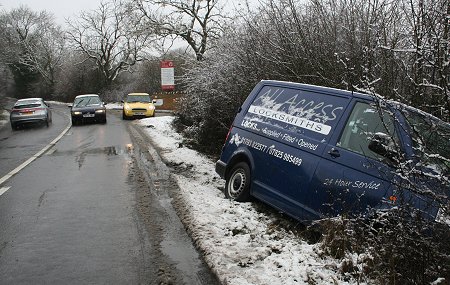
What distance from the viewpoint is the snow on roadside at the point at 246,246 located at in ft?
12.7

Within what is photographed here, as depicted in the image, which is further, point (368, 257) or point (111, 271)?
point (111, 271)

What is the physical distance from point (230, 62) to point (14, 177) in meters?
5.95

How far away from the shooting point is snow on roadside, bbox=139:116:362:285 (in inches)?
152

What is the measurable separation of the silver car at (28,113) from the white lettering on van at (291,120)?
18.1 m

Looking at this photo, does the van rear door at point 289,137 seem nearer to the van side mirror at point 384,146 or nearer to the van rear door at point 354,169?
the van rear door at point 354,169

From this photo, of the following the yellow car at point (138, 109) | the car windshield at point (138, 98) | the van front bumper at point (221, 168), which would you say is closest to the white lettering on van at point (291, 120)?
the van front bumper at point (221, 168)

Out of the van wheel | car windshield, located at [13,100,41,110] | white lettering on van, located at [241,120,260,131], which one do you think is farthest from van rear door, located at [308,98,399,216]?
car windshield, located at [13,100,41,110]

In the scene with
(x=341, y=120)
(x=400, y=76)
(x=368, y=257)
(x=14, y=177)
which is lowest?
(x=14, y=177)

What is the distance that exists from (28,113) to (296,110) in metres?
19.3

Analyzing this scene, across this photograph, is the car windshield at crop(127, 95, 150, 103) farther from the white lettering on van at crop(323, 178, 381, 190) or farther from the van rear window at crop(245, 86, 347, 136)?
the white lettering on van at crop(323, 178, 381, 190)

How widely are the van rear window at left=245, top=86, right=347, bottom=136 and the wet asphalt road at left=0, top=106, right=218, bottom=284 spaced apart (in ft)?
6.57

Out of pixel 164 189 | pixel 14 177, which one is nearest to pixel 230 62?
pixel 164 189

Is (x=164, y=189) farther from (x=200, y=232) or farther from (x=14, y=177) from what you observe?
(x=14, y=177)

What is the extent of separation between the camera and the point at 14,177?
28.6 feet
